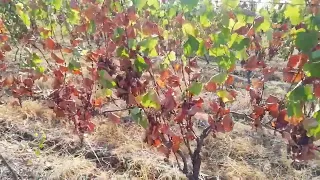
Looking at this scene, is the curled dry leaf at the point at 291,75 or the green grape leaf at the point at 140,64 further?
the green grape leaf at the point at 140,64

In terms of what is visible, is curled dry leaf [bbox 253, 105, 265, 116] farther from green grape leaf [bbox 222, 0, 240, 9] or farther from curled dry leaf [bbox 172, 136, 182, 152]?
green grape leaf [bbox 222, 0, 240, 9]

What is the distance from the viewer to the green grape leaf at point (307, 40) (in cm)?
118

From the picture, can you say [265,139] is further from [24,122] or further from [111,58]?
[24,122]

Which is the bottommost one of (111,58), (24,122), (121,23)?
(24,122)

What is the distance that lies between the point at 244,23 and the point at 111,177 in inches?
51.5

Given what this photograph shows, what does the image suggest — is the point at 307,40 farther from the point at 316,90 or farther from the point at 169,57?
the point at 169,57

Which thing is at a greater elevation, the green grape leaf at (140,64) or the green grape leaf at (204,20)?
the green grape leaf at (204,20)

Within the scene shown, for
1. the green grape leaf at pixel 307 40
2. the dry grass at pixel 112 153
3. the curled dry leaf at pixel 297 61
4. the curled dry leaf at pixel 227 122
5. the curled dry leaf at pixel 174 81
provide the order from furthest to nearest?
1. the dry grass at pixel 112 153
2. the curled dry leaf at pixel 174 81
3. the curled dry leaf at pixel 227 122
4. the curled dry leaf at pixel 297 61
5. the green grape leaf at pixel 307 40

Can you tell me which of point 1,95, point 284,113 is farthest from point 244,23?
point 1,95

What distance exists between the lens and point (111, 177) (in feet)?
7.98

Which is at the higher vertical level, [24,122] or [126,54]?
[126,54]

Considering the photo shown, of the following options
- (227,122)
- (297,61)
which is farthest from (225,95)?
(297,61)

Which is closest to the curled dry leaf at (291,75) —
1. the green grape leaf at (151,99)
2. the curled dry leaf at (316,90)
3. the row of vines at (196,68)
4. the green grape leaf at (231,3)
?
the row of vines at (196,68)

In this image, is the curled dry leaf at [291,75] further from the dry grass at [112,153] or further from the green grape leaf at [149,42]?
the dry grass at [112,153]
